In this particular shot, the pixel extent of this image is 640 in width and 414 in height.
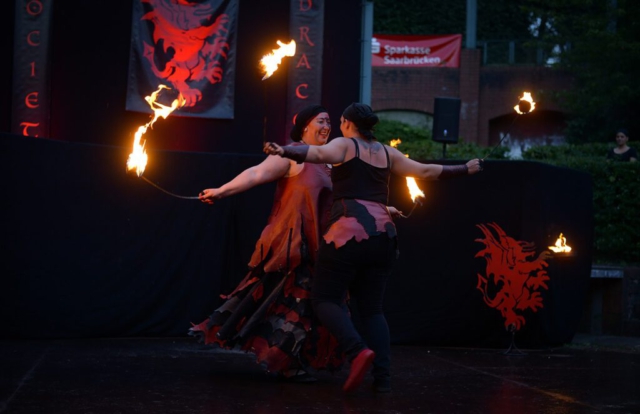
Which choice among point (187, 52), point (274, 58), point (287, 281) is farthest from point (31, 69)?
point (287, 281)

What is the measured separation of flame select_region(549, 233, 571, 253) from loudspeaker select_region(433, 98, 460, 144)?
3.63 meters

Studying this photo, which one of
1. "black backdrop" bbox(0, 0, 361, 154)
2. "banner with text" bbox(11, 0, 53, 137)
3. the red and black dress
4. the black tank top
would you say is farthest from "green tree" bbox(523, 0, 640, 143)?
Result: the black tank top

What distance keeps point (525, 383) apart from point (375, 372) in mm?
1223

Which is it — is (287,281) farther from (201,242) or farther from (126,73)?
(126,73)

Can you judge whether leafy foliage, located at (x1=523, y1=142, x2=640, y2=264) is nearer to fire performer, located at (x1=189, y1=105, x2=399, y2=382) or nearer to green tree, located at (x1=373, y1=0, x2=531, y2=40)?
fire performer, located at (x1=189, y1=105, x2=399, y2=382)

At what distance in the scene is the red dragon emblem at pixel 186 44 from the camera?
10516 mm

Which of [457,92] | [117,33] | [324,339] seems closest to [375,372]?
[324,339]

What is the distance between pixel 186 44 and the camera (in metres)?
10.5

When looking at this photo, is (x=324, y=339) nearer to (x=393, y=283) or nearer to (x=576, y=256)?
(x=393, y=283)

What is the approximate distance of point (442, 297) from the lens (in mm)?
8688

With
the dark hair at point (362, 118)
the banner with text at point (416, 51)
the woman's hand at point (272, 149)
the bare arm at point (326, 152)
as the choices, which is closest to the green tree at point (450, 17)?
the banner with text at point (416, 51)

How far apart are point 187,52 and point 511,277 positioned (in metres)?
4.42

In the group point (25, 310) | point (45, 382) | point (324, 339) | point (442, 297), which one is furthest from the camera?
point (442, 297)

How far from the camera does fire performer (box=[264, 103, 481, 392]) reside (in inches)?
220
